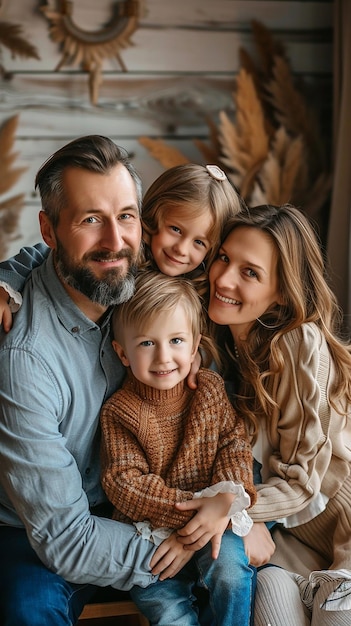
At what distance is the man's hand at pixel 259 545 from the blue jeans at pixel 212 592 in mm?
55

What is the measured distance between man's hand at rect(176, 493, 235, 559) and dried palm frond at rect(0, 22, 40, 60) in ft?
7.41

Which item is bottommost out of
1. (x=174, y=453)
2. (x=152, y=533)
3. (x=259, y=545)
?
(x=259, y=545)

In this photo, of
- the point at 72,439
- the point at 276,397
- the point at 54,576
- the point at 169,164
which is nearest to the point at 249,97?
the point at 169,164

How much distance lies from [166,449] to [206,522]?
202 millimetres

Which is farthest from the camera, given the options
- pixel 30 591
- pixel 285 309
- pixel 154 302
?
pixel 285 309

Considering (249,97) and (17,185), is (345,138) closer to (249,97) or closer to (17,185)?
(249,97)

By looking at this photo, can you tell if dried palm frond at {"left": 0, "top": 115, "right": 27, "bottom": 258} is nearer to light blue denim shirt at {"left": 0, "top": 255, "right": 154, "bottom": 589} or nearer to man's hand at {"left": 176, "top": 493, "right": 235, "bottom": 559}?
light blue denim shirt at {"left": 0, "top": 255, "right": 154, "bottom": 589}

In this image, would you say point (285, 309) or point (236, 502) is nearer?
point (236, 502)

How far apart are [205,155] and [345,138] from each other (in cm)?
61

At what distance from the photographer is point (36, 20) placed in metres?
3.20

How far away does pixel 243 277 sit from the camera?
194cm

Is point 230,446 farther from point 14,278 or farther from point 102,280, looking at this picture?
point 14,278

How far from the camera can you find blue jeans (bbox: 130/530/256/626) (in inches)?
65.9

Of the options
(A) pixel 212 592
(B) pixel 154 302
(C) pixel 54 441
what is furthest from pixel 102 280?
(A) pixel 212 592
